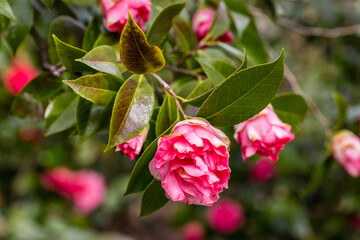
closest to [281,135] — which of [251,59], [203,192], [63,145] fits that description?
[203,192]

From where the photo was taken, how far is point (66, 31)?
0.68 meters

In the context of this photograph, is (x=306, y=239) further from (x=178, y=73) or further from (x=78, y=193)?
(x=178, y=73)

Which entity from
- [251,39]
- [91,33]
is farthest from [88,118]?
[251,39]

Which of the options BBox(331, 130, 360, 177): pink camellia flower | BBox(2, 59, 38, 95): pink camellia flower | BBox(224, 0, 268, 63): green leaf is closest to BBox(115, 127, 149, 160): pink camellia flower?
BBox(224, 0, 268, 63): green leaf

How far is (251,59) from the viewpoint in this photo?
2.62 ft

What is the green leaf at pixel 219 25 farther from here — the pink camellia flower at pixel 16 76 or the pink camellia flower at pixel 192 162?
the pink camellia flower at pixel 16 76

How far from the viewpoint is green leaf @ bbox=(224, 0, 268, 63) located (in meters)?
0.79

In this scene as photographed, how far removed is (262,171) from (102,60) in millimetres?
Answer: 1577

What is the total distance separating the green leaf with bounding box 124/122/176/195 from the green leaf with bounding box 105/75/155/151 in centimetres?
3

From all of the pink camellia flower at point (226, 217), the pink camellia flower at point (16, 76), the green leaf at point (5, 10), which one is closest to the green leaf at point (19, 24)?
the green leaf at point (5, 10)

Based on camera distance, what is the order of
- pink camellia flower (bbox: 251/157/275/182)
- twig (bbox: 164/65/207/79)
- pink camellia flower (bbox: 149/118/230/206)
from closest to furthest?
1. pink camellia flower (bbox: 149/118/230/206)
2. twig (bbox: 164/65/207/79)
3. pink camellia flower (bbox: 251/157/275/182)

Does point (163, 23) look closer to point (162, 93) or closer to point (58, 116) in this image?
point (162, 93)

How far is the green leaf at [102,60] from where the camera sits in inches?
19.3

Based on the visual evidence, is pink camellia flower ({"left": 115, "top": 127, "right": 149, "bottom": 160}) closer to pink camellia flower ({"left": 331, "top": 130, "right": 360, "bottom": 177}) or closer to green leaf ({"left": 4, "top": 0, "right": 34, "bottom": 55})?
green leaf ({"left": 4, "top": 0, "right": 34, "bottom": 55})
